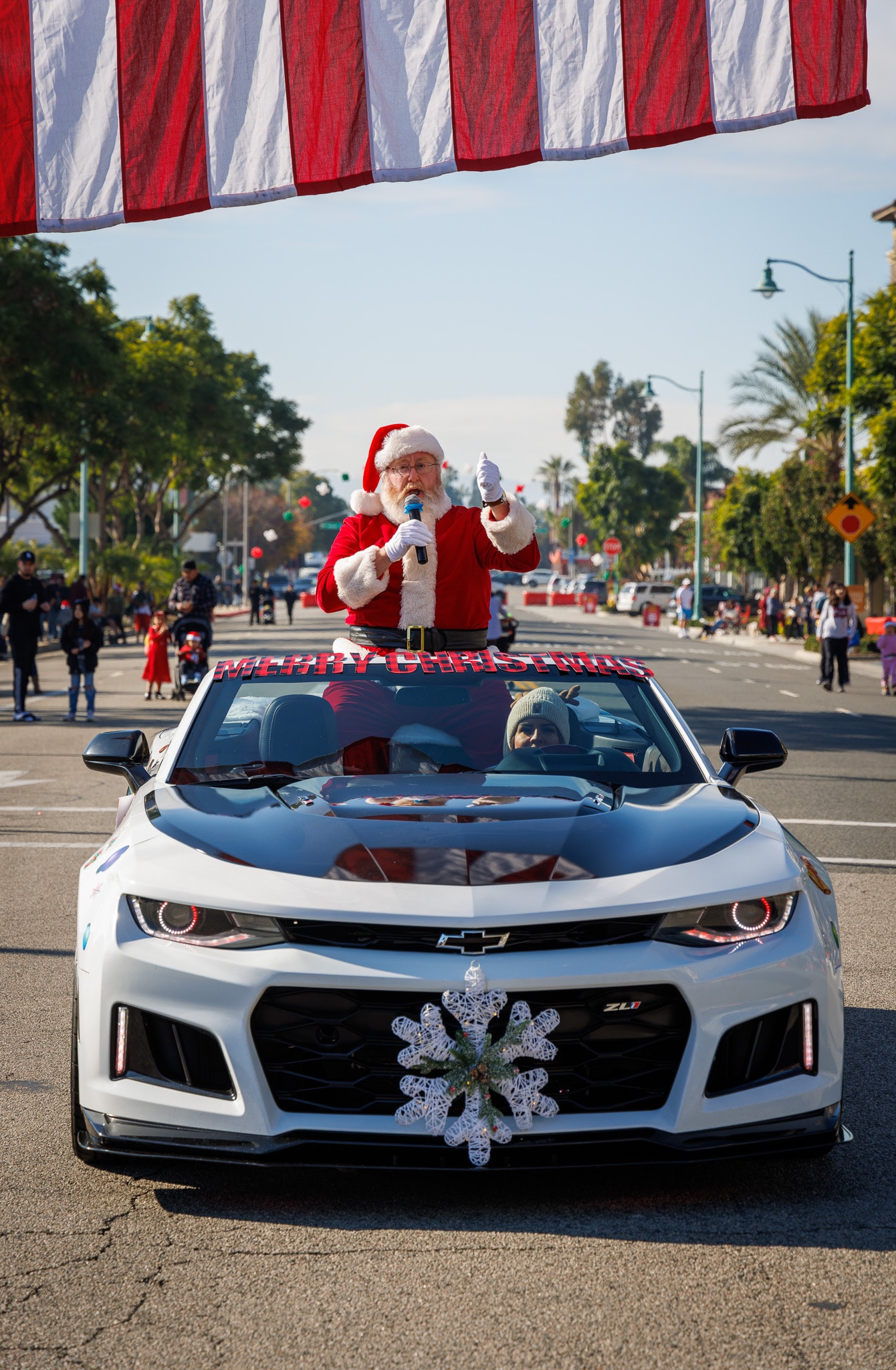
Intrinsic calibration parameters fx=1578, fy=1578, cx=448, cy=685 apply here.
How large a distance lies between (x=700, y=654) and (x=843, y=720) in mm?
19815

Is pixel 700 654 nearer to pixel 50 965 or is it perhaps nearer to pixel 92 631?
pixel 92 631

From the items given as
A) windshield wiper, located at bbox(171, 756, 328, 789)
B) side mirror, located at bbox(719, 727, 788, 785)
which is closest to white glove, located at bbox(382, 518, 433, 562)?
windshield wiper, located at bbox(171, 756, 328, 789)

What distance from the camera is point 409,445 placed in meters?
7.16

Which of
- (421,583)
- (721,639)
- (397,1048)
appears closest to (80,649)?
(421,583)

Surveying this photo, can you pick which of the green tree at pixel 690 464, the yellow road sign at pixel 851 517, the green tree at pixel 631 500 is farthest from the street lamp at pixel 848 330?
the green tree at pixel 690 464

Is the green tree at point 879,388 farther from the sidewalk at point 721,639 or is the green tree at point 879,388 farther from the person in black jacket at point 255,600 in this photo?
the person in black jacket at point 255,600

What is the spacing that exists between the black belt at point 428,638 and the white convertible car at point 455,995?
2.65 meters

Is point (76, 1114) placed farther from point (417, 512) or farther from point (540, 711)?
point (417, 512)

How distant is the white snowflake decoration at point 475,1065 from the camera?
358cm

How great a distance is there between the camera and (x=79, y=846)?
997 centimetres

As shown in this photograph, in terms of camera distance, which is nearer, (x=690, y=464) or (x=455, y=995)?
(x=455, y=995)

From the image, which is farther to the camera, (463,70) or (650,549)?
(650,549)

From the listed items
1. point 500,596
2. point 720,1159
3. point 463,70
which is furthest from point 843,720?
point 720,1159

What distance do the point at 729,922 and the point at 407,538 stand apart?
10.2 feet
